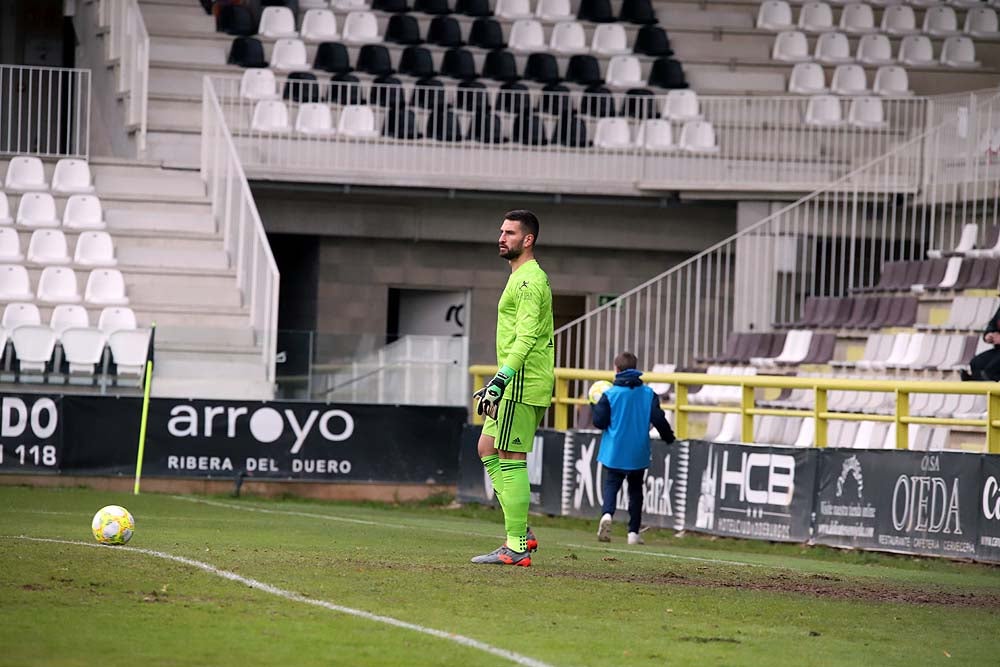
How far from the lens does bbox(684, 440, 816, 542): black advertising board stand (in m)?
15.4

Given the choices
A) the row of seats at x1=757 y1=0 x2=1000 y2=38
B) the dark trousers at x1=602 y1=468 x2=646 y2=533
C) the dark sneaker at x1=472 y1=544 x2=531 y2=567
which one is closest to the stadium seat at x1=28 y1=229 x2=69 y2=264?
the dark trousers at x1=602 y1=468 x2=646 y2=533

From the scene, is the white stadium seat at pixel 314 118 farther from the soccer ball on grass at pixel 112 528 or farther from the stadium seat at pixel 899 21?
the soccer ball on grass at pixel 112 528

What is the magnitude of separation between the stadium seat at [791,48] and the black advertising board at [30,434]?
15.5 metres

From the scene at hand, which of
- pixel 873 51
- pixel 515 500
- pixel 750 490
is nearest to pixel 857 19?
pixel 873 51

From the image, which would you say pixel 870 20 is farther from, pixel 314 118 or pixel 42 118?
pixel 42 118

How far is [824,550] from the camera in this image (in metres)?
14.9

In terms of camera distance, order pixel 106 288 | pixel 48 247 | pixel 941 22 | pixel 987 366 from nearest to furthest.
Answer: pixel 987 366 < pixel 106 288 < pixel 48 247 < pixel 941 22

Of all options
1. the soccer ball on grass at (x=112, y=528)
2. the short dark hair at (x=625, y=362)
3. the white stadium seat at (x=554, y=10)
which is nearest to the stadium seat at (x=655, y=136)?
the white stadium seat at (x=554, y=10)

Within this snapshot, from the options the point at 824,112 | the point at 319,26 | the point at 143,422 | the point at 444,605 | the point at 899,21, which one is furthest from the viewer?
the point at 899,21

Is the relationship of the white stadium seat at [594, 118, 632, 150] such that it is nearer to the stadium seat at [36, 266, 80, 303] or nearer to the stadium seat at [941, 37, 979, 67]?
the stadium seat at [941, 37, 979, 67]

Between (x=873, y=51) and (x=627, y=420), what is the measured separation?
1665 cm

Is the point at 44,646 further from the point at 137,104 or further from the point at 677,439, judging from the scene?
the point at 137,104

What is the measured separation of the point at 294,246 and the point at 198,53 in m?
3.59

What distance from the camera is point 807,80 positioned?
2889cm
